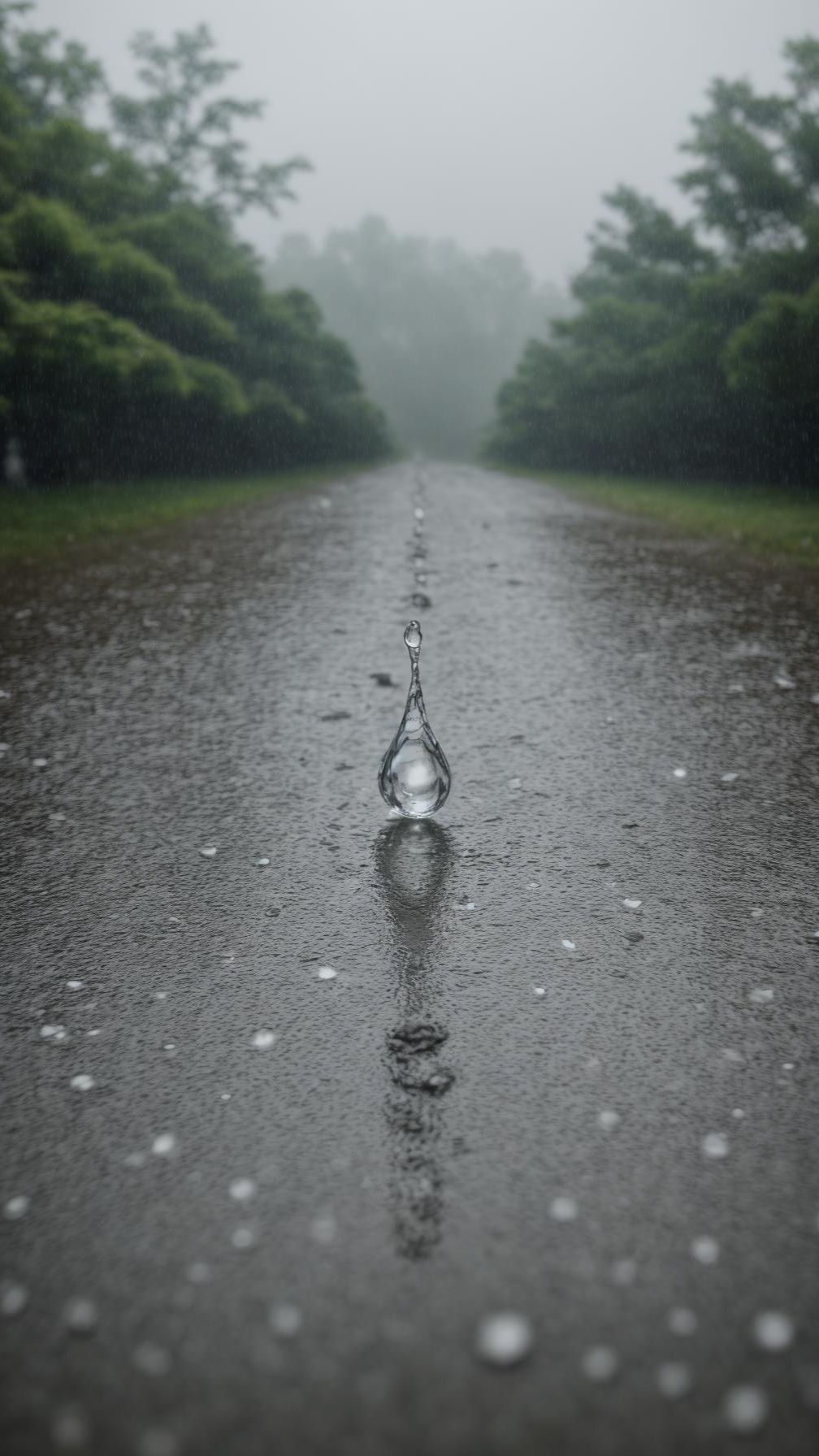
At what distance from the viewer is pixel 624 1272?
1.62m

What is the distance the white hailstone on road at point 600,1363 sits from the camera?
1.44m

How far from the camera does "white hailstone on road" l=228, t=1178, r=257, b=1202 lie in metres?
1.79

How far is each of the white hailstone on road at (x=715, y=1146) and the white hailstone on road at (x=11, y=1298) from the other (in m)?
1.28

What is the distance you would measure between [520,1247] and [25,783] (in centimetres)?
286

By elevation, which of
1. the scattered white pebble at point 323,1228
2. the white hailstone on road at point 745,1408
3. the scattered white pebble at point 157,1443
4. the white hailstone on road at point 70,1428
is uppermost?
the white hailstone on road at point 745,1408

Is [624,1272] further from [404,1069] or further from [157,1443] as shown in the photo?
[157,1443]

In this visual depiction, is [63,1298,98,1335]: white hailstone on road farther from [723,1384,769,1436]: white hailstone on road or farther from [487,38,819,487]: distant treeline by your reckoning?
[487,38,819,487]: distant treeline

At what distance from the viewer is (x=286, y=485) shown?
2025 cm

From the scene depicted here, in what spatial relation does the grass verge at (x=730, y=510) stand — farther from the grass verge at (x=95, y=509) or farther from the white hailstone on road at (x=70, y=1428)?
the white hailstone on road at (x=70, y=1428)

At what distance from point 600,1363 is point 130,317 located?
19118 millimetres

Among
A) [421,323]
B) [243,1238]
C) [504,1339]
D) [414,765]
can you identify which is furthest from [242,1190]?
[421,323]

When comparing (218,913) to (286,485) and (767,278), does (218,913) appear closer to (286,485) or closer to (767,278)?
(286,485)

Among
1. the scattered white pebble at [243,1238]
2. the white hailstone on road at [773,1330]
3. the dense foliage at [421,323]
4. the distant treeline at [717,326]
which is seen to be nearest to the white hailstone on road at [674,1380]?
the white hailstone on road at [773,1330]

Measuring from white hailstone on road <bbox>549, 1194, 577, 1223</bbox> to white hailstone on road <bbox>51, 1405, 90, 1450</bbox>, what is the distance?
32.9 inches
